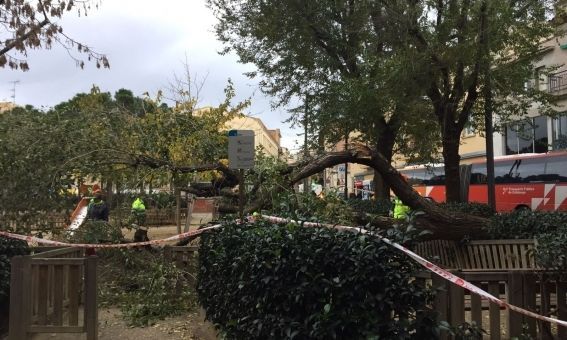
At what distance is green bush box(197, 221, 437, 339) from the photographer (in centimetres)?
377

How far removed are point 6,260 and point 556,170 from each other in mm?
20536

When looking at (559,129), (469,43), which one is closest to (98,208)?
(469,43)

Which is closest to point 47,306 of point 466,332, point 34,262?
point 34,262

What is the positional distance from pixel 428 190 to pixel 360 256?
29.0 meters

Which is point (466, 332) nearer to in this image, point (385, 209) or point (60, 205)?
point (60, 205)

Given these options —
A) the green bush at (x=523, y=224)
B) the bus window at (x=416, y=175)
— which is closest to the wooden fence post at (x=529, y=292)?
the green bush at (x=523, y=224)

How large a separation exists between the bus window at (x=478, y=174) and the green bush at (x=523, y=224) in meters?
19.5

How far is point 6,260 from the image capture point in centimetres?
627

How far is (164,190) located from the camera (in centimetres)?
1084

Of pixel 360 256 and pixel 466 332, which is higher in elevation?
pixel 360 256

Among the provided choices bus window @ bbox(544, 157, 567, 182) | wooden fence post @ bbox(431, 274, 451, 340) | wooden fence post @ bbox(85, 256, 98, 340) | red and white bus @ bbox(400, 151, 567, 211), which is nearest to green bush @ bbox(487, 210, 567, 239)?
wooden fence post @ bbox(431, 274, 451, 340)

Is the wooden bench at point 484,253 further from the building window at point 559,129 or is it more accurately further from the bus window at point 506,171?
the building window at point 559,129

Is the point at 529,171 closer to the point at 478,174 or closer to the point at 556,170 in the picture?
the point at 556,170

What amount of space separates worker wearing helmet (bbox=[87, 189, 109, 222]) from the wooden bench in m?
6.07
